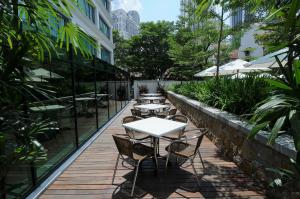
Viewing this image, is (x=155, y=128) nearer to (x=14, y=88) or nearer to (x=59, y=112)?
(x=59, y=112)

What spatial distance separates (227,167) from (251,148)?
0.74m

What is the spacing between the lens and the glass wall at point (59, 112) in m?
2.83

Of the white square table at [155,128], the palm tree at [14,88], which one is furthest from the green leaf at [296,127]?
the palm tree at [14,88]

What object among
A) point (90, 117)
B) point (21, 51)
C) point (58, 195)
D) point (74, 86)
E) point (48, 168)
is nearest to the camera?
point (21, 51)

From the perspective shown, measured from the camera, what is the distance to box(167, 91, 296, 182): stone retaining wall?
8.98 ft

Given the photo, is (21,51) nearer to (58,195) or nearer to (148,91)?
(58,195)

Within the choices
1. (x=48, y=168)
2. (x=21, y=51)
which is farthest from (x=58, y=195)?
(x=21, y=51)

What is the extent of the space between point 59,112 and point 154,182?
234 centimetres

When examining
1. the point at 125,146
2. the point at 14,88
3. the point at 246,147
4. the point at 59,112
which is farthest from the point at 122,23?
the point at 14,88

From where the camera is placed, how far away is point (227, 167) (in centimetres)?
412

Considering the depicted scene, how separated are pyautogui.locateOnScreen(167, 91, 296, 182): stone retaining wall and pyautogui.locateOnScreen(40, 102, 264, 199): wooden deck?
203 millimetres

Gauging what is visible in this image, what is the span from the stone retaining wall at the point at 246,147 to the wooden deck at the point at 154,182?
20cm

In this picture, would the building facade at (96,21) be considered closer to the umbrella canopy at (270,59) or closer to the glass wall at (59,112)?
the glass wall at (59,112)

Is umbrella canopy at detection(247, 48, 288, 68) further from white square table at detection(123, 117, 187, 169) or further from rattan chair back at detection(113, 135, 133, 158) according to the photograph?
rattan chair back at detection(113, 135, 133, 158)
